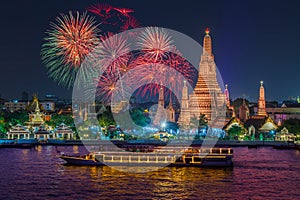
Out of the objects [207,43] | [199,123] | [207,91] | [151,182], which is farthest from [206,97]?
[151,182]

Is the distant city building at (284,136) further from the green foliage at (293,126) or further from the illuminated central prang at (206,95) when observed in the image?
the illuminated central prang at (206,95)

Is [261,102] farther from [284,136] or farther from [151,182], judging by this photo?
[151,182]

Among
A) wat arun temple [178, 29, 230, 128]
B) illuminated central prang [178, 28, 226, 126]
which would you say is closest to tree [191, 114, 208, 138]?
wat arun temple [178, 29, 230, 128]

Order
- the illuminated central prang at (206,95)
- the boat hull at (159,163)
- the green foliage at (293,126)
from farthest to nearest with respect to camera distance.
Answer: the illuminated central prang at (206,95) → the green foliage at (293,126) → the boat hull at (159,163)

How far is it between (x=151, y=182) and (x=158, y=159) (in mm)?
8413

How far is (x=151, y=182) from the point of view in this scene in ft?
101

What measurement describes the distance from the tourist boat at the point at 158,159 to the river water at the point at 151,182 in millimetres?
1064

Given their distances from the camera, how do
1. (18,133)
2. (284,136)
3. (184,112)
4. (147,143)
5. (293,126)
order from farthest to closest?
(184,112)
(18,133)
(293,126)
(284,136)
(147,143)

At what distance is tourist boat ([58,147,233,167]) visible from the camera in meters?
38.3

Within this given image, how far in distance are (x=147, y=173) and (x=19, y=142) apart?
30.3m

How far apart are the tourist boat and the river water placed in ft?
3.49

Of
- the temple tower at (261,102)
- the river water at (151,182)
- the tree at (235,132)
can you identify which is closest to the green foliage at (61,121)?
the tree at (235,132)

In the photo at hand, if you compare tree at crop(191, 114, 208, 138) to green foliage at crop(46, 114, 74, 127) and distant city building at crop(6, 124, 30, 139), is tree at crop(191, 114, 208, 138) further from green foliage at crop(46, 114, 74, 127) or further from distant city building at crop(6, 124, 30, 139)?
distant city building at crop(6, 124, 30, 139)

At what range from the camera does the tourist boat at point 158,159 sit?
126 ft
